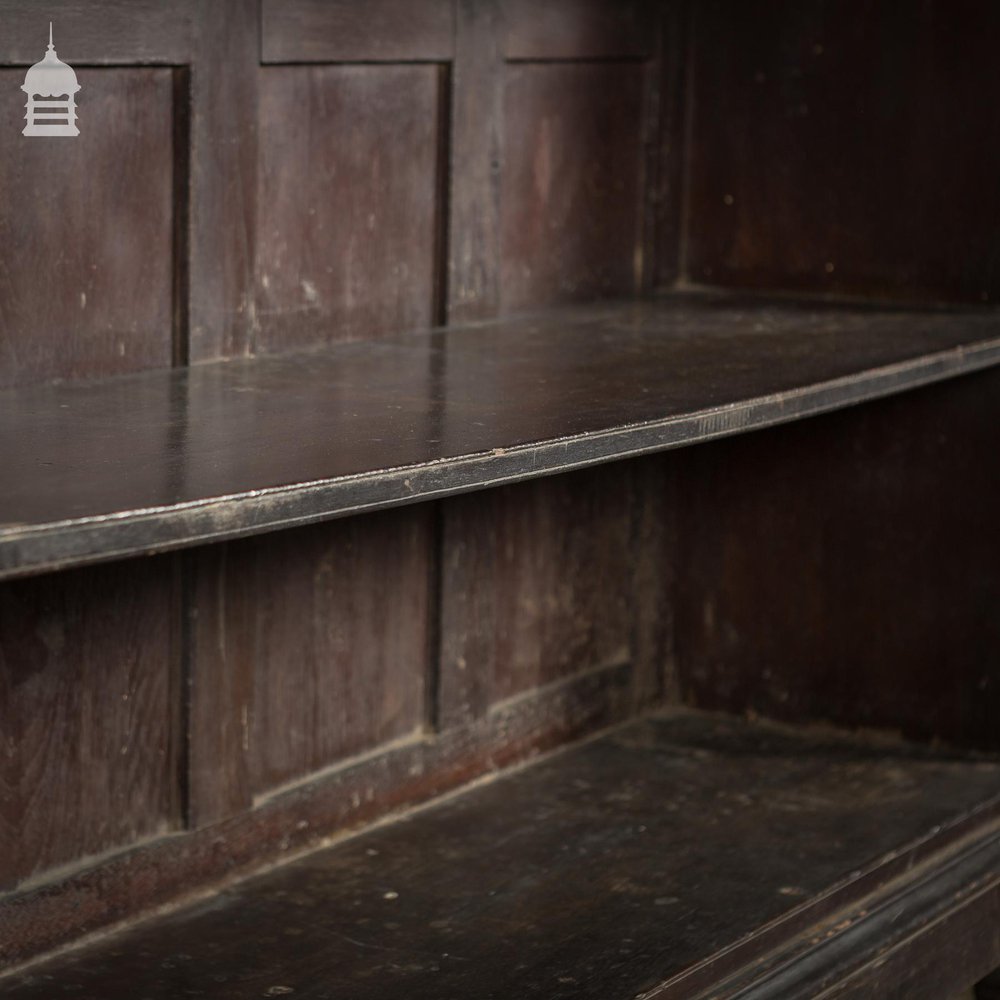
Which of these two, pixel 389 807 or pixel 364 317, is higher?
pixel 364 317

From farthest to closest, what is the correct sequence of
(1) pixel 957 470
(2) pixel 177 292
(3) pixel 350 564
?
1. (1) pixel 957 470
2. (3) pixel 350 564
3. (2) pixel 177 292

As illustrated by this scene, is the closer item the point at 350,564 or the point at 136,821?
the point at 136,821

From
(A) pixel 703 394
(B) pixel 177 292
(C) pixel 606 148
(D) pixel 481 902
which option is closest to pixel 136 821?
(D) pixel 481 902

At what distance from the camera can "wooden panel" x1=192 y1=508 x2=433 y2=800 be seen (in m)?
2.15

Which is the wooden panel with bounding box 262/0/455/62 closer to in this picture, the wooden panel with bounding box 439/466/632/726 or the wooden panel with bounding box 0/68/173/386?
the wooden panel with bounding box 0/68/173/386

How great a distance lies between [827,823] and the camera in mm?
2473

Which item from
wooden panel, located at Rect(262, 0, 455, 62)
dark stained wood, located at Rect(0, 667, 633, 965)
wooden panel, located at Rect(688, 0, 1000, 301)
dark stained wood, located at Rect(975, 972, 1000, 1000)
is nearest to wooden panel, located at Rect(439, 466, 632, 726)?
dark stained wood, located at Rect(0, 667, 633, 965)

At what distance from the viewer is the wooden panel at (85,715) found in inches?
75.4

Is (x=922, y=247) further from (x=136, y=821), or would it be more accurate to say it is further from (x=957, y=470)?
(x=136, y=821)

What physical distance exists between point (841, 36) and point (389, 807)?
1.20 meters

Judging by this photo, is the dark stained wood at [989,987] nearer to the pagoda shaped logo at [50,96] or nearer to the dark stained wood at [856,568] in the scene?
the dark stained wood at [856,568]

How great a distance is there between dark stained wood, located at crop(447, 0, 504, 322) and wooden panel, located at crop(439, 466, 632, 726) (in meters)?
0.26

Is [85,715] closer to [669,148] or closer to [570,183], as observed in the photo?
[570,183]

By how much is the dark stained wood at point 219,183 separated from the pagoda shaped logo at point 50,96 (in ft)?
0.52
